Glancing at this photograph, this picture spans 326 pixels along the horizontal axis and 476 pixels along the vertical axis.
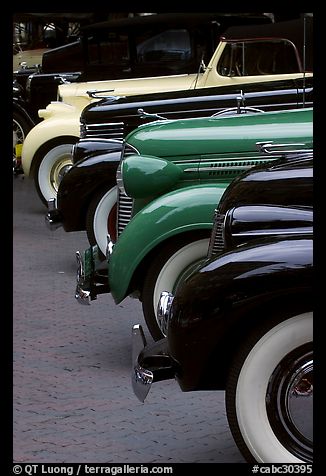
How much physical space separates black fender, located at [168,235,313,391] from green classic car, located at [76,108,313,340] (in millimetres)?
1812

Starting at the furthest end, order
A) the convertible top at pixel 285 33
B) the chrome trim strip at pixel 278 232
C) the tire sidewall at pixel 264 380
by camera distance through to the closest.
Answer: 1. the convertible top at pixel 285 33
2. the chrome trim strip at pixel 278 232
3. the tire sidewall at pixel 264 380

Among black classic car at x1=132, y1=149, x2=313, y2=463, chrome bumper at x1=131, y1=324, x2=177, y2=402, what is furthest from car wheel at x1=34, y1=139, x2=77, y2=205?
black classic car at x1=132, y1=149, x2=313, y2=463

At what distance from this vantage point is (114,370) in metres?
5.85

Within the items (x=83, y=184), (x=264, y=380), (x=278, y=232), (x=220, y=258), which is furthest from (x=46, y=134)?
(x=264, y=380)

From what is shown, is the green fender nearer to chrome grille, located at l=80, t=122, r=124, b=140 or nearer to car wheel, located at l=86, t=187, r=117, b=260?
car wheel, located at l=86, t=187, r=117, b=260

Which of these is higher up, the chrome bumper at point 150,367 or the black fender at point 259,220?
the black fender at point 259,220

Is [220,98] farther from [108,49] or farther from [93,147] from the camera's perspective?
[108,49]

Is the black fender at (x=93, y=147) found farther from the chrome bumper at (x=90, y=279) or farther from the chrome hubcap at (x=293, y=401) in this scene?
the chrome hubcap at (x=293, y=401)

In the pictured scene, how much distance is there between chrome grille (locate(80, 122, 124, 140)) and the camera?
9914mm

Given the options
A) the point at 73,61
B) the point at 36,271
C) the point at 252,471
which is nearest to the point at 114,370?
the point at 252,471

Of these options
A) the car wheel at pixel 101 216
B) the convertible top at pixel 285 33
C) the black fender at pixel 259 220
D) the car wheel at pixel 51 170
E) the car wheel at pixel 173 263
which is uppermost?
the convertible top at pixel 285 33

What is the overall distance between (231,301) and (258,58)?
769 centimetres

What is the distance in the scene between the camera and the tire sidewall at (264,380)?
3656 millimetres

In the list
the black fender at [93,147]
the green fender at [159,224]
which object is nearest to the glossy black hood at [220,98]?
the black fender at [93,147]
